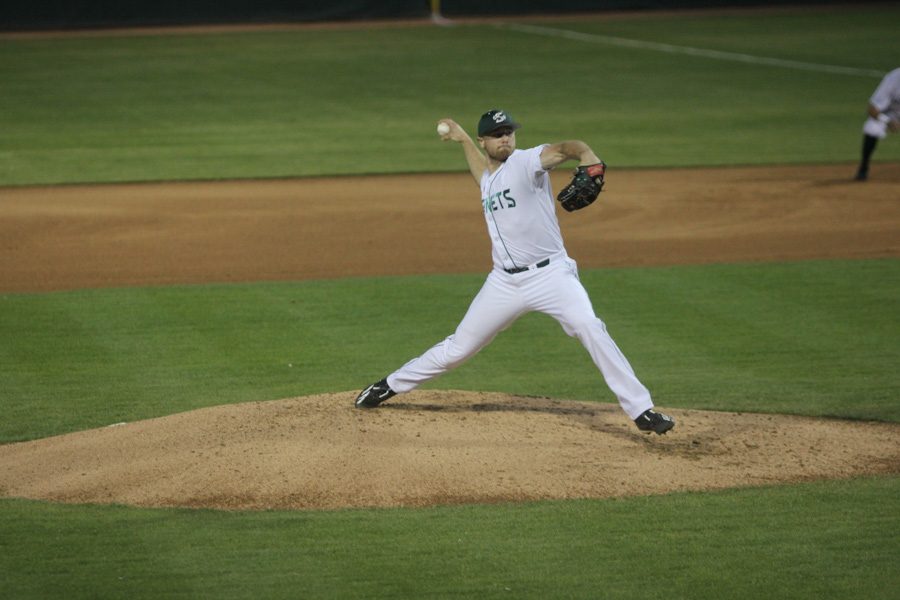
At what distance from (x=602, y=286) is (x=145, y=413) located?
470 cm

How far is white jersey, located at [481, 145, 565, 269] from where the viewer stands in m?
7.44

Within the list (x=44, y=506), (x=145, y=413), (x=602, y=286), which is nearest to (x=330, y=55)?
(x=602, y=286)

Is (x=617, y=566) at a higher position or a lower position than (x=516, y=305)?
lower

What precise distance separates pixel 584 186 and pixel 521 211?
61 centimetres

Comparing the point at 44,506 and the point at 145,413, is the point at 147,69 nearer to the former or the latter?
the point at 145,413

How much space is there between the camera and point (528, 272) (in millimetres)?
7605

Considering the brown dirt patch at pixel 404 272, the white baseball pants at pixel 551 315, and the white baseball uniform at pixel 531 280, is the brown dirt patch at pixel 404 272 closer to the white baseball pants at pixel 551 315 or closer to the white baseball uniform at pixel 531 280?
the white baseball pants at pixel 551 315

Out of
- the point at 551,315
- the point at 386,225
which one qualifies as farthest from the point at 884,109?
the point at 551,315

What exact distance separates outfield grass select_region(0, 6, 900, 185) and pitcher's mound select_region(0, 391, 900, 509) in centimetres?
960

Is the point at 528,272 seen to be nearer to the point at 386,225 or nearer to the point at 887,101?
the point at 386,225

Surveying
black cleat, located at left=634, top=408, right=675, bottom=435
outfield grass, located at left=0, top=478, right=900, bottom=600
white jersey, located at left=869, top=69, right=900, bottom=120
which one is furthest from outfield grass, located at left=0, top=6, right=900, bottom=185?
outfield grass, located at left=0, top=478, right=900, bottom=600

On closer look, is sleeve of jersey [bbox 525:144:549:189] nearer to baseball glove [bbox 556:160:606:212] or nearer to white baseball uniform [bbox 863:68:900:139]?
baseball glove [bbox 556:160:606:212]

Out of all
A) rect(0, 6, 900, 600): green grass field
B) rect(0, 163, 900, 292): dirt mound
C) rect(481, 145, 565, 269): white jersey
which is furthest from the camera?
rect(0, 163, 900, 292): dirt mound

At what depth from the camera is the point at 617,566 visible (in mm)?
6160
